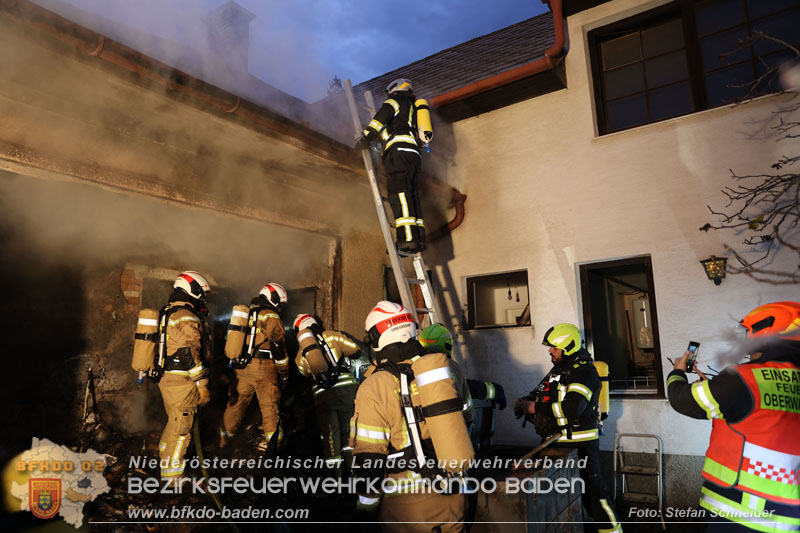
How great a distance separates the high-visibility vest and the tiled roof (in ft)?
18.1

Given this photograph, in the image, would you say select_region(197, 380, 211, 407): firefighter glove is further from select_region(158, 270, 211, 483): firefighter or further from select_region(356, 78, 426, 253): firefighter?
select_region(356, 78, 426, 253): firefighter

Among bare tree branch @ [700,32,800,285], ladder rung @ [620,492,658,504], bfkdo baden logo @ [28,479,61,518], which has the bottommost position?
ladder rung @ [620,492,658,504]

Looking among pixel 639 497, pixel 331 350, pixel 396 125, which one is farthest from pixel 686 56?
pixel 331 350

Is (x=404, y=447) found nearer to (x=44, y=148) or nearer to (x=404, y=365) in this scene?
(x=404, y=365)

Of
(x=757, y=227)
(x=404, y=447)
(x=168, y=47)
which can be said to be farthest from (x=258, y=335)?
(x=757, y=227)

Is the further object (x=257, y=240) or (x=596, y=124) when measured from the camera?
(x=257, y=240)

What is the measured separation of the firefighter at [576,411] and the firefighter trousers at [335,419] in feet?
7.22

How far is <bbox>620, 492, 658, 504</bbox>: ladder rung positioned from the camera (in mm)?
5344

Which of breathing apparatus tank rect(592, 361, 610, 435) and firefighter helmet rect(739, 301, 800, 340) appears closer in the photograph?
firefighter helmet rect(739, 301, 800, 340)

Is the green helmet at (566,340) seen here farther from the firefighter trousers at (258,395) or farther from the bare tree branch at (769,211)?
the firefighter trousers at (258,395)

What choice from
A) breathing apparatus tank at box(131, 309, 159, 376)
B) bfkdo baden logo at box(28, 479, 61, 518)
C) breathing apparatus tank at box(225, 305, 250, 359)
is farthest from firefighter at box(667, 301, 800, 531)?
bfkdo baden logo at box(28, 479, 61, 518)

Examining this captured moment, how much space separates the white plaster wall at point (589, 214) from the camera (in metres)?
5.39

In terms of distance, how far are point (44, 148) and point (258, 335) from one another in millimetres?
2789

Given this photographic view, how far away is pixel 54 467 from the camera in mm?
4746
